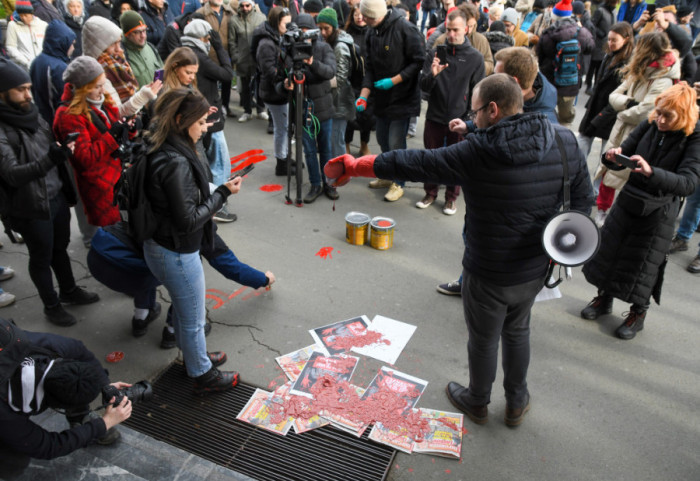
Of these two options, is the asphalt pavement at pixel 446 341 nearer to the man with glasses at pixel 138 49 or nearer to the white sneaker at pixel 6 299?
the white sneaker at pixel 6 299

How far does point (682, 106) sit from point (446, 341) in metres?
2.22

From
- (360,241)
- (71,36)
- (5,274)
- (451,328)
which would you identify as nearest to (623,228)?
(451,328)

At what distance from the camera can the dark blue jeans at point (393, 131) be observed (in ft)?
18.5

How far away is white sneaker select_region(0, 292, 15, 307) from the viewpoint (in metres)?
3.79

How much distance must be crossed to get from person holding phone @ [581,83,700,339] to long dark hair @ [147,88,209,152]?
245cm

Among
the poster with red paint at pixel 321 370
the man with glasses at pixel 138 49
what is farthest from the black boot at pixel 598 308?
the man with glasses at pixel 138 49

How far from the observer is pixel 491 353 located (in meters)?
2.69

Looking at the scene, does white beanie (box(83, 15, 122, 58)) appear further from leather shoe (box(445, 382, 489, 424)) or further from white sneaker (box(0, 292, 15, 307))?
leather shoe (box(445, 382, 489, 424))

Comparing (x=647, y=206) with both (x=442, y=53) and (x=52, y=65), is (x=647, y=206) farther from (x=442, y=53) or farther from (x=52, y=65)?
(x=52, y=65)

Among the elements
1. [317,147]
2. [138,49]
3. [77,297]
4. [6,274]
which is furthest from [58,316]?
[317,147]

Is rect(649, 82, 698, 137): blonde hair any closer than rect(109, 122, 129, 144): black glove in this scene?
Yes

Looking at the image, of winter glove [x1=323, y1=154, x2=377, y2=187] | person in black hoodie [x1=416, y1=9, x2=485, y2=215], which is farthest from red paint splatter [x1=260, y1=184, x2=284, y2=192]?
winter glove [x1=323, y1=154, x2=377, y2=187]

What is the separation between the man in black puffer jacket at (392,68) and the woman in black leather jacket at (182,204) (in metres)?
3.26

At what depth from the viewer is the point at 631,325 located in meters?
3.65
